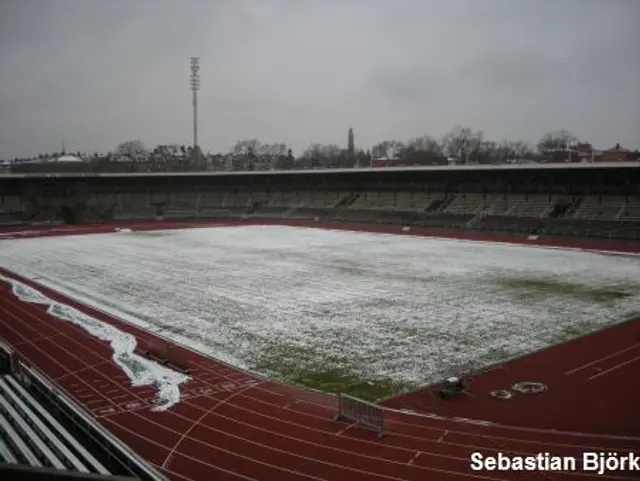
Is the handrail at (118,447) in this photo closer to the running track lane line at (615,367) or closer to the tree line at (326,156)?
the running track lane line at (615,367)

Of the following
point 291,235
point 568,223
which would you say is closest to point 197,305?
point 291,235

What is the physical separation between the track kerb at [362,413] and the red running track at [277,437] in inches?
11.1

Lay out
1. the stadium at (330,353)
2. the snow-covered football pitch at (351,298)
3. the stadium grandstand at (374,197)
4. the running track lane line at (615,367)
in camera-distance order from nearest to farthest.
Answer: the stadium at (330,353) < the running track lane line at (615,367) < the snow-covered football pitch at (351,298) < the stadium grandstand at (374,197)

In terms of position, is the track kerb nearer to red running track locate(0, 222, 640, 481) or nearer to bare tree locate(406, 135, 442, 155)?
red running track locate(0, 222, 640, 481)

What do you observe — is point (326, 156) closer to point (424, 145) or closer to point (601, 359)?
point (424, 145)

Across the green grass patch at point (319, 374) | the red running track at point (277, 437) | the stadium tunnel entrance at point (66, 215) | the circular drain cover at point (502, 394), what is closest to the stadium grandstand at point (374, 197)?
the stadium tunnel entrance at point (66, 215)

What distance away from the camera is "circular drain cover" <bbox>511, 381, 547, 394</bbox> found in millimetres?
14992

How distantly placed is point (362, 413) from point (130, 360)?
7909 mm

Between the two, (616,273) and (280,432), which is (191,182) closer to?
(616,273)

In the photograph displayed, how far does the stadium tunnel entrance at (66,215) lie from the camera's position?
6812 cm

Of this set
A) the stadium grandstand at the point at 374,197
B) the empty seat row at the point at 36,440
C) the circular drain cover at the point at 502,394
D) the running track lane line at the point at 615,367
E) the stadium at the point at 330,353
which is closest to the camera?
the empty seat row at the point at 36,440

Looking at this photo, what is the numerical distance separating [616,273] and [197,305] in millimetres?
21674

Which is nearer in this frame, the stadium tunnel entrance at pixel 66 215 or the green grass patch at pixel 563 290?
the green grass patch at pixel 563 290

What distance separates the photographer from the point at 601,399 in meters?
14.4
